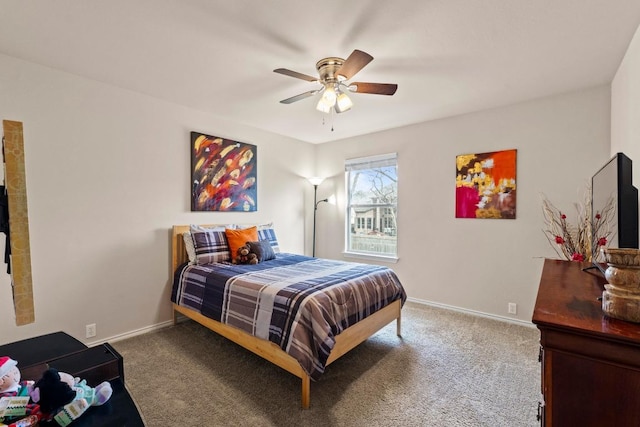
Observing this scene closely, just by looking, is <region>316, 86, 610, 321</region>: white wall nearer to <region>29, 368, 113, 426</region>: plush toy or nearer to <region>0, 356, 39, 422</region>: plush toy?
<region>29, 368, 113, 426</region>: plush toy

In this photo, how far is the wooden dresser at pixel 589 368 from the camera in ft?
2.22

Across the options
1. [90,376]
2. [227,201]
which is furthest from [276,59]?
[90,376]

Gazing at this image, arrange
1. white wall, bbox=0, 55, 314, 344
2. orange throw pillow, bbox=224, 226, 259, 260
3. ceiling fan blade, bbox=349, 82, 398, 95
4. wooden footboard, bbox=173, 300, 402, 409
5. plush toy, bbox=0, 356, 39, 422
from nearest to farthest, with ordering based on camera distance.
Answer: plush toy, bbox=0, 356, 39, 422 < wooden footboard, bbox=173, 300, 402, 409 < ceiling fan blade, bbox=349, 82, 398, 95 < white wall, bbox=0, 55, 314, 344 < orange throw pillow, bbox=224, 226, 259, 260

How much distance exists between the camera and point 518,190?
3078mm

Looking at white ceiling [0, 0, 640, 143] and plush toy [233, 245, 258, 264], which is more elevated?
white ceiling [0, 0, 640, 143]

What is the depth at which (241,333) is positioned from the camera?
2248 mm

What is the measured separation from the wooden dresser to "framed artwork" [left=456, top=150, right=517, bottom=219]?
2634 millimetres

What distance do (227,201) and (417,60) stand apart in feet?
8.75

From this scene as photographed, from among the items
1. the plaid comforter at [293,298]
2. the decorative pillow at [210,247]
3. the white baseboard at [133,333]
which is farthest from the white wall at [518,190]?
the white baseboard at [133,333]

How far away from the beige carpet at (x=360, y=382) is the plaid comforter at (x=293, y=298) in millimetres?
335

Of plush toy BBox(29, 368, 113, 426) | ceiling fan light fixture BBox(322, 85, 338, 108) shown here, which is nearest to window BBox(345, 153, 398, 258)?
ceiling fan light fixture BBox(322, 85, 338, 108)

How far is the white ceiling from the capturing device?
169 centimetres

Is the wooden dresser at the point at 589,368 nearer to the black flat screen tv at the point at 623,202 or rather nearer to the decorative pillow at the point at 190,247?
the black flat screen tv at the point at 623,202

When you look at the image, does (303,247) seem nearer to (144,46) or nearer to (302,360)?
(302,360)
